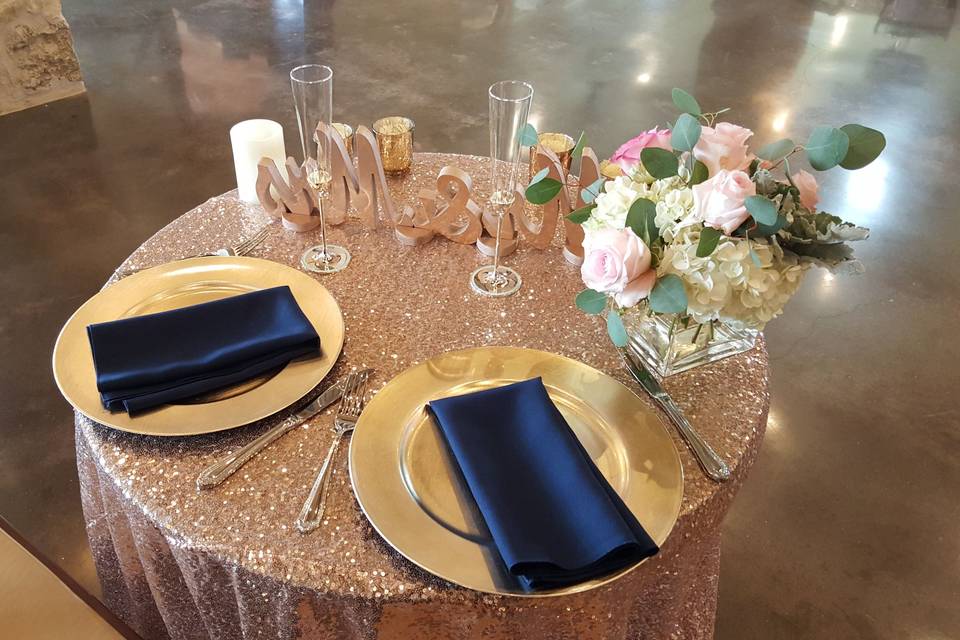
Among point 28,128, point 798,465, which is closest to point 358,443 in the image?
point 798,465

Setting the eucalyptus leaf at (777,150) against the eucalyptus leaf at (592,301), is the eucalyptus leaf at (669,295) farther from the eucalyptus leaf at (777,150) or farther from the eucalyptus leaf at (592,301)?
the eucalyptus leaf at (777,150)

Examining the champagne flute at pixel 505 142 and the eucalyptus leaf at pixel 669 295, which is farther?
the champagne flute at pixel 505 142

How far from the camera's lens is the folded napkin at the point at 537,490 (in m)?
0.81

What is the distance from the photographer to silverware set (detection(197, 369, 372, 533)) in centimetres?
91

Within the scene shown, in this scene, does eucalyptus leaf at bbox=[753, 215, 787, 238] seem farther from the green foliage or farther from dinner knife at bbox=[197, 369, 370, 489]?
dinner knife at bbox=[197, 369, 370, 489]

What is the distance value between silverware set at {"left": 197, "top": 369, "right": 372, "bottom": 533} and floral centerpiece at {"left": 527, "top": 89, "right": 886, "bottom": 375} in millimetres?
365

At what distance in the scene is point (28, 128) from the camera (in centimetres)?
346

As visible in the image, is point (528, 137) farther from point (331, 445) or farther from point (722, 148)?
point (331, 445)

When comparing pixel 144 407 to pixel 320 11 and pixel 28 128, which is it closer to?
pixel 28 128

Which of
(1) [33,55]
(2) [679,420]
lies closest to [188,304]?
(2) [679,420]

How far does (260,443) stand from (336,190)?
1.92 ft

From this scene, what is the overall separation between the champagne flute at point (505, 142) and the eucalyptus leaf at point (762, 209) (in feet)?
1.14

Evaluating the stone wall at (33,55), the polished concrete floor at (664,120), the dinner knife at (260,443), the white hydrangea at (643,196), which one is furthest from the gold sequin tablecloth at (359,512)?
the stone wall at (33,55)

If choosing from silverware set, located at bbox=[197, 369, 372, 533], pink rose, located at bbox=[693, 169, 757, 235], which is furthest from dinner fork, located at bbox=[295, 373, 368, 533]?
pink rose, located at bbox=[693, 169, 757, 235]
